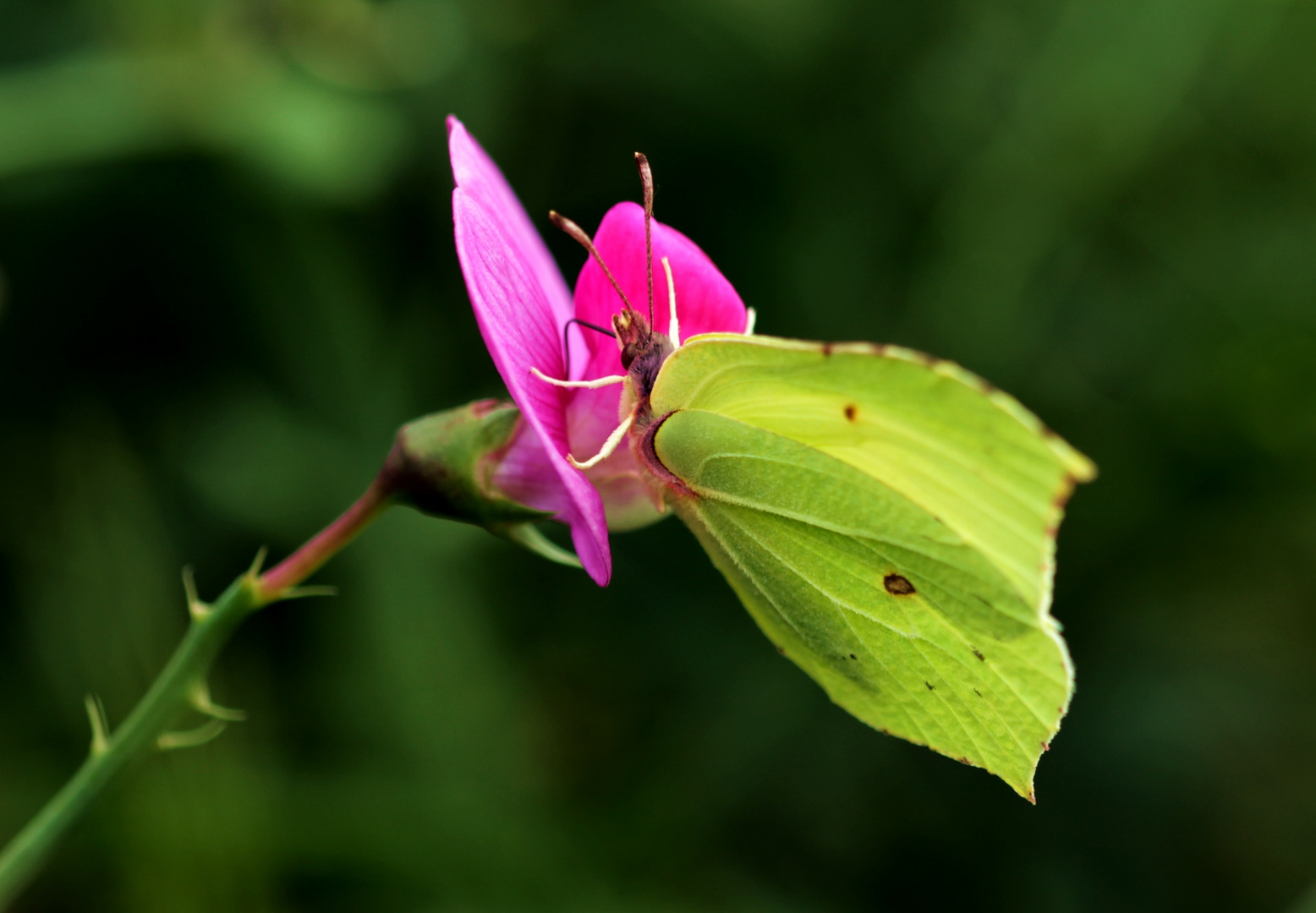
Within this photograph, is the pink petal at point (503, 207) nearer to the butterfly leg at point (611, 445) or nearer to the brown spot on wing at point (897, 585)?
the butterfly leg at point (611, 445)

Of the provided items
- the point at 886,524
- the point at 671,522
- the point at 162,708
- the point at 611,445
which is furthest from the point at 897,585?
the point at 671,522

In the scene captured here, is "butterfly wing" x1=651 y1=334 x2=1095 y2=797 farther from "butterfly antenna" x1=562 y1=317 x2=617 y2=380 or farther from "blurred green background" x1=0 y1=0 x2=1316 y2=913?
"blurred green background" x1=0 y1=0 x2=1316 y2=913

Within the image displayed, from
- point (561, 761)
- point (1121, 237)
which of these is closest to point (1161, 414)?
point (1121, 237)

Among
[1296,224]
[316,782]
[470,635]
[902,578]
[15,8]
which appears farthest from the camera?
[1296,224]

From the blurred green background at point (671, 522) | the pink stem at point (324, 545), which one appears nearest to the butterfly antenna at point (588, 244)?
the pink stem at point (324, 545)

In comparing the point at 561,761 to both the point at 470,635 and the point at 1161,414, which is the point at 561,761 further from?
the point at 1161,414

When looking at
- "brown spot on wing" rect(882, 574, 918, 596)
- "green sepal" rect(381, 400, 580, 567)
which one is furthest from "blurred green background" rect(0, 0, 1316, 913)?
"brown spot on wing" rect(882, 574, 918, 596)
